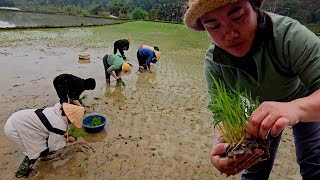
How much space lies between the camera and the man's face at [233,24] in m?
1.57

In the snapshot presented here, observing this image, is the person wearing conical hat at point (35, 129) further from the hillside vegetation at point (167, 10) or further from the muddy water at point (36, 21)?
the hillside vegetation at point (167, 10)

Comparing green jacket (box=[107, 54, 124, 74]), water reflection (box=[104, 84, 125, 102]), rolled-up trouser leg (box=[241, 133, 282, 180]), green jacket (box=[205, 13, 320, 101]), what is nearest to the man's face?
green jacket (box=[205, 13, 320, 101])

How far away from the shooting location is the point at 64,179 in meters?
3.74

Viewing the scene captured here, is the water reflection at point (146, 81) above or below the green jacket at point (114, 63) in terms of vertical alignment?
below

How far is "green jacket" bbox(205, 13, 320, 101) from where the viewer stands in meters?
1.57

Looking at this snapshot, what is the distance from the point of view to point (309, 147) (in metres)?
2.21

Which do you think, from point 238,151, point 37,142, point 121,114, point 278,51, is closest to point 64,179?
point 37,142

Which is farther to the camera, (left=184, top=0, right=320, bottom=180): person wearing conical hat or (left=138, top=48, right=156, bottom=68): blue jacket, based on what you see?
(left=138, top=48, right=156, bottom=68): blue jacket

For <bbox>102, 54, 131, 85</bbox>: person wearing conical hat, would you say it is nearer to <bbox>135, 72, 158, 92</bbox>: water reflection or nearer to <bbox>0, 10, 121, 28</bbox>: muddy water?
<bbox>135, 72, 158, 92</bbox>: water reflection

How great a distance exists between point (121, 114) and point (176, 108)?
1300 millimetres

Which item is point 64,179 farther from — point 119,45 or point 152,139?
point 119,45

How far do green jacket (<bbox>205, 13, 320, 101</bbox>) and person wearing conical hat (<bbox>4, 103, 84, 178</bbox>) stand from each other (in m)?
2.52

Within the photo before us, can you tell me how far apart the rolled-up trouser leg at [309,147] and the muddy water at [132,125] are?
70.5 inches

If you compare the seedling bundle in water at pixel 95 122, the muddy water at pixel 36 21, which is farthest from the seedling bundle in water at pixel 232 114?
the muddy water at pixel 36 21
